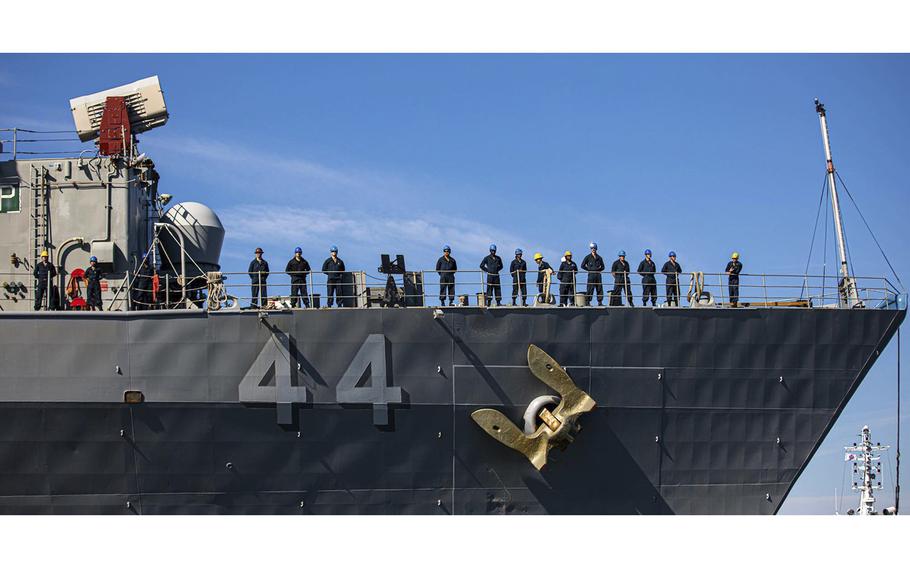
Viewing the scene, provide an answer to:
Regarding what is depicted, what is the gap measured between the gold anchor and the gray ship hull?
0.38 m

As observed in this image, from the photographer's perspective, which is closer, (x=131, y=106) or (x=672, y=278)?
(x=672, y=278)

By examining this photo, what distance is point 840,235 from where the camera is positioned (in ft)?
84.3

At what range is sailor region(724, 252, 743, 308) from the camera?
79.2 feet

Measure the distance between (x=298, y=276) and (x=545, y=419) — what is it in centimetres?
683

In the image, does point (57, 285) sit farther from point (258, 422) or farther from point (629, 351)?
point (629, 351)

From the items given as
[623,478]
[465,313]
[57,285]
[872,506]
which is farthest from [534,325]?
[872,506]

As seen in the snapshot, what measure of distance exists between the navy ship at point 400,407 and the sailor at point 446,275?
0.40 metres

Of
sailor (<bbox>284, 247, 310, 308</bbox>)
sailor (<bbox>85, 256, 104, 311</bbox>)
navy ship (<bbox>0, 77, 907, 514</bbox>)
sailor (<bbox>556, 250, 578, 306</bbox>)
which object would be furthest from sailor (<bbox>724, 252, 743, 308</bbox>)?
sailor (<bbox>85, 256, 104, 311</bbox>)

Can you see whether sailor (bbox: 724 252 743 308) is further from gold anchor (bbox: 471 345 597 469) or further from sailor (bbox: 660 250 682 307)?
gold anchor (bbox: 471 345 597 469)

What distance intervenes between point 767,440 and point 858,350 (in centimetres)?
318

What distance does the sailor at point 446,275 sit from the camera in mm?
23672

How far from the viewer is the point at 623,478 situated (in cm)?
2317

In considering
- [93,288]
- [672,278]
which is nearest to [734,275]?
[672,278]

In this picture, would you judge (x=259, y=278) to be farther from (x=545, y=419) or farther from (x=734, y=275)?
(x=734, y=275)
